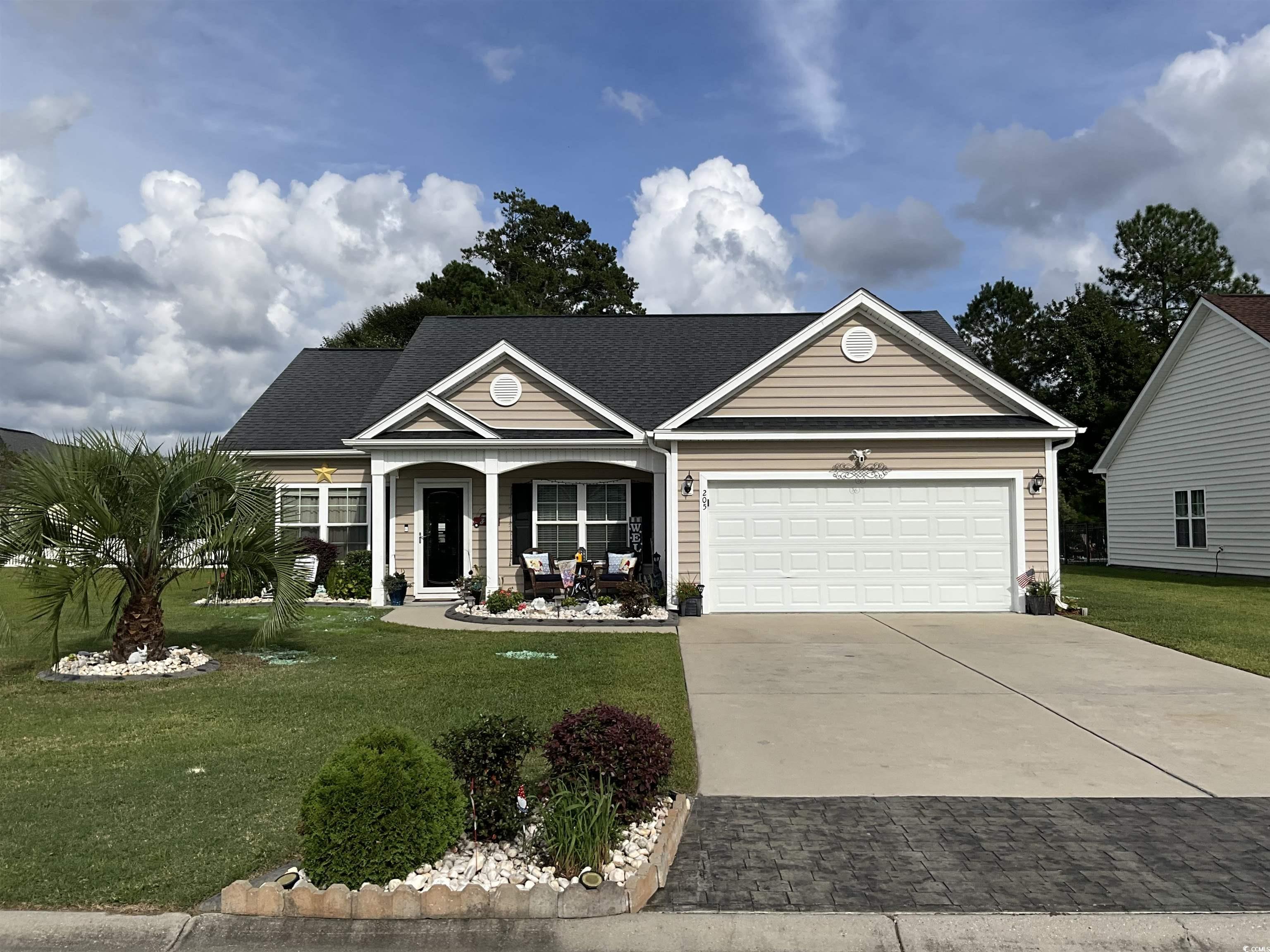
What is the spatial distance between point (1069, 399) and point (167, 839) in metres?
39.6

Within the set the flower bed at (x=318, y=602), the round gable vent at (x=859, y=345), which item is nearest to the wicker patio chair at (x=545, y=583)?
the flower bed at (x=318, y=602)

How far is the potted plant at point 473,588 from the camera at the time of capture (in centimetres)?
1469

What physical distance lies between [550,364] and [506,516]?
12.2 feet

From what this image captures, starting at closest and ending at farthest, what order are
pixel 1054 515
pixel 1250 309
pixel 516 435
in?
pixel 1054 515 → pixel 516 435 → pixel 1250 309

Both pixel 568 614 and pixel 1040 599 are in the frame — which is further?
pixel 1040 599

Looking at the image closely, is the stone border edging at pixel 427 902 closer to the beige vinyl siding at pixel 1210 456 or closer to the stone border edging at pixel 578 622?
the stone border edging at pixel 578 622

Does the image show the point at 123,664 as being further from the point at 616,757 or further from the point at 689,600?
the point at 689,600

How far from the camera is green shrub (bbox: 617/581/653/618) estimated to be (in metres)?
13.4

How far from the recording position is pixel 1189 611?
14359mm

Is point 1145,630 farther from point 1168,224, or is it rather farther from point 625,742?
point 1168,224

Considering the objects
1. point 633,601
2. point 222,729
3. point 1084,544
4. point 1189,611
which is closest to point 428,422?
point 633,601

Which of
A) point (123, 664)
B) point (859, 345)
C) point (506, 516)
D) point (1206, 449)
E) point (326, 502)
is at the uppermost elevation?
point (859, 345)

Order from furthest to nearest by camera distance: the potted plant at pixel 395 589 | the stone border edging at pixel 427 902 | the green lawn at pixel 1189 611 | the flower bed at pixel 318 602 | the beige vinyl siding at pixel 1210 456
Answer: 1. the beige vinyl siding at pixel 1210 456
2. the flower bed at pixel 318 602
3. the potted plant at pixel 395 589
4. the green lawn at pixel 1189 611
5. the stone border edging at pixel 427 902

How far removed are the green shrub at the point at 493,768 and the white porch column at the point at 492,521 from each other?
10377mm
